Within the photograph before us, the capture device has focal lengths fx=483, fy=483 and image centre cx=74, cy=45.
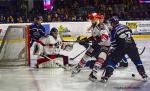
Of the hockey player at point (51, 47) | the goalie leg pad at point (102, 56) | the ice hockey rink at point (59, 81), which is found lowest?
the ice hockey rink at point (59, 81)

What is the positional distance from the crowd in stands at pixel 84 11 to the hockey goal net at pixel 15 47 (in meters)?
9.33

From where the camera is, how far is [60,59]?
1198 centimetres

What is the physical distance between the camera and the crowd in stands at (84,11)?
23.0 m

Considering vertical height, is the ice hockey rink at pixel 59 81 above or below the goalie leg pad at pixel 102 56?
below

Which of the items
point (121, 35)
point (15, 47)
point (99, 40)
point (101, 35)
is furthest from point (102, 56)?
point (15, 47)

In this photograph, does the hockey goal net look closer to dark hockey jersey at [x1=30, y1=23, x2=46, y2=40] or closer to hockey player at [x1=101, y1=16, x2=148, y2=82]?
dark hockey jersey at [x1=30, y1=23, x2=46, y2=40]

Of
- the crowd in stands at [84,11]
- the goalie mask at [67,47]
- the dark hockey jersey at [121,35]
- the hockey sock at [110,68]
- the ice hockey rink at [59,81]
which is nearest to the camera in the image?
the ice hockey rink at [59,81]

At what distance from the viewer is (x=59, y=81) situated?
10000 mm

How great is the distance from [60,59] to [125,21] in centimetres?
1068

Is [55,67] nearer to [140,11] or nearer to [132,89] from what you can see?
[132,89]

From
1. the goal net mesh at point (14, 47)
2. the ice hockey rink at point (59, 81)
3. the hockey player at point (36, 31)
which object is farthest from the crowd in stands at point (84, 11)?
the ice hockey rink at point (59, 81)

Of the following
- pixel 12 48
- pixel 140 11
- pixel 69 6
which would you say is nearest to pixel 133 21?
pixel 140 11

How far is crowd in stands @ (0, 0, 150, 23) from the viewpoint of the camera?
23.0m

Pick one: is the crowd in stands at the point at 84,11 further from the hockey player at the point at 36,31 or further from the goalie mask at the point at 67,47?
the goalie mask at the point at 67,47
